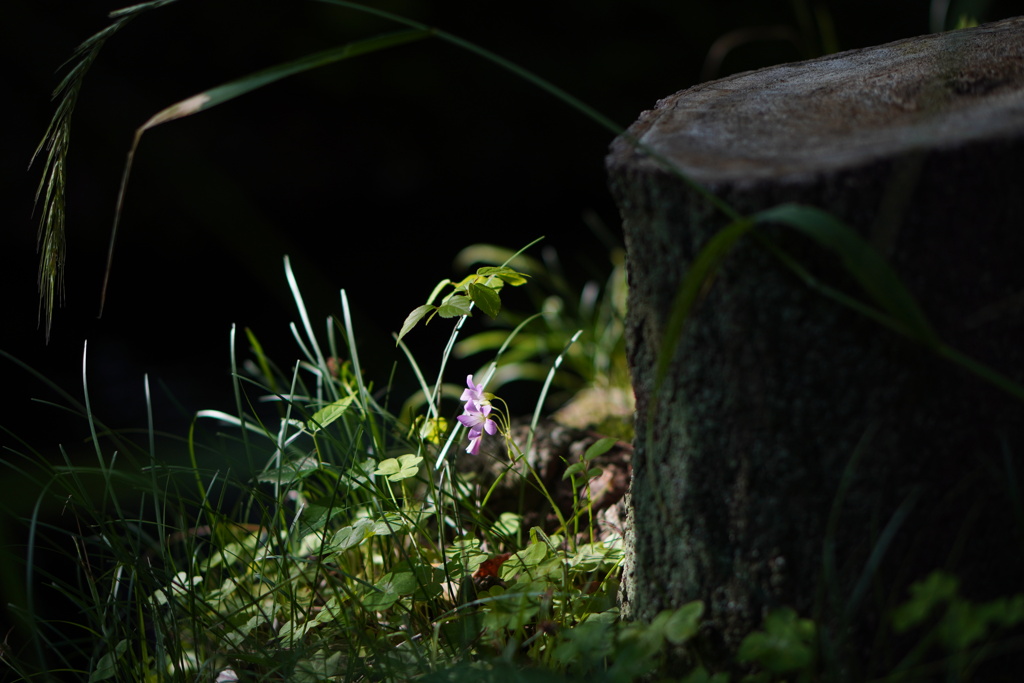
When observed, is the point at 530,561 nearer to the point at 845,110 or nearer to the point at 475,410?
the point at 475,410

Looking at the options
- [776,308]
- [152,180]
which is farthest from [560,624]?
[152,180]

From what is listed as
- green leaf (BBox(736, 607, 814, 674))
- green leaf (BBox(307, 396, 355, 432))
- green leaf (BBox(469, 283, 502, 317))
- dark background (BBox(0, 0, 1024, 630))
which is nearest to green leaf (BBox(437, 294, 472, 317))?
green leaf (BBox(469, 283, 502, 317))

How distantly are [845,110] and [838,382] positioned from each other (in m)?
0.33

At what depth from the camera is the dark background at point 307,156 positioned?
348cm

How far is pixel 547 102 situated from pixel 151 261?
7.29 feet

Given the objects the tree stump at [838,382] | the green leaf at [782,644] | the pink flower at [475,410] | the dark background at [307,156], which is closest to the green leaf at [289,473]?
the pink flower at [475,410]

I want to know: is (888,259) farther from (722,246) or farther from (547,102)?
(547,102)

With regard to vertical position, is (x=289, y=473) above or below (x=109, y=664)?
above

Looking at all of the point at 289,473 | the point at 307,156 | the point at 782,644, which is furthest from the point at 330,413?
the point at 307,156

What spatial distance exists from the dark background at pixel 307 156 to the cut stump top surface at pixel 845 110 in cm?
211

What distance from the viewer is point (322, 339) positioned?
3395 millimetres

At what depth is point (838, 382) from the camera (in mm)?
707

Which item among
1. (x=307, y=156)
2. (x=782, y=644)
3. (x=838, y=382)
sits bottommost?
(x=307, y=156)

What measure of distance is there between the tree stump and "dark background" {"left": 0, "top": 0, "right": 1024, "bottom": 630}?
7.37 feet
